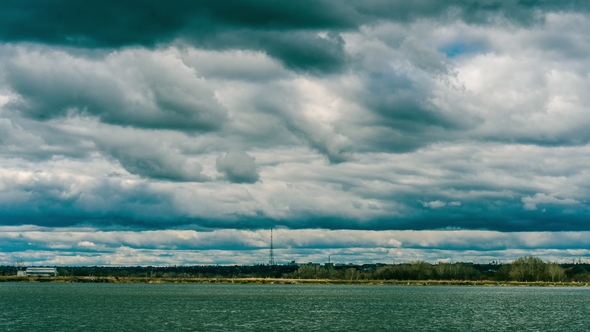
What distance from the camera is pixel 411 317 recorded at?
127m

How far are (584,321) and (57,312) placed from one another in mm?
94923

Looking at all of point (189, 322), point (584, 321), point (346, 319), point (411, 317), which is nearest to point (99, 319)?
point (189, 322)

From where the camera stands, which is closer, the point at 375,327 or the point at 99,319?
the point at 375,327

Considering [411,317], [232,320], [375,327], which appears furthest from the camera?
[411,317]

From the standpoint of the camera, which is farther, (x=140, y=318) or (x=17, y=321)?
(x=140, y=318)

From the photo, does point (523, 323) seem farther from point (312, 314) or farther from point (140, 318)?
point (140, 318)

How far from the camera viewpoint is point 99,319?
115 metres

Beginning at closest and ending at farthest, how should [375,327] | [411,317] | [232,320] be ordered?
[375,327], [232,320], [411,317]

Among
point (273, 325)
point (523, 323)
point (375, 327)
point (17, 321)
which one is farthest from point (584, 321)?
point (17, 321)

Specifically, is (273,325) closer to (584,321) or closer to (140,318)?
(140,318)

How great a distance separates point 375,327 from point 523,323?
27.0 m

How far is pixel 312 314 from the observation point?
130500 millimetres

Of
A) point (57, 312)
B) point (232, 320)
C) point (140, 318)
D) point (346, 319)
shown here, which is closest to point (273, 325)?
point (232, 320)

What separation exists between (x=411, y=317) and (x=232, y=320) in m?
34.5
